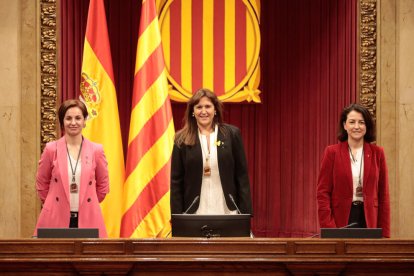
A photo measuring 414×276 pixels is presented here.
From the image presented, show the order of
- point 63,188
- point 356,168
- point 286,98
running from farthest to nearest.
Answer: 1. point 286,98
2. point 356,168
3. point 63,188

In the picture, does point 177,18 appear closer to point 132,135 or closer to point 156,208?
point 132,135

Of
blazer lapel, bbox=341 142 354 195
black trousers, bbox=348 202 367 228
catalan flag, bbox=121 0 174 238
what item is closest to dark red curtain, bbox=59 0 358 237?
catalan flag, bbox=121 0 174 238

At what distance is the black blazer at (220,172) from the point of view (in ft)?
15.5

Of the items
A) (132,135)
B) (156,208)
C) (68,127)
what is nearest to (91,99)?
(132,135)

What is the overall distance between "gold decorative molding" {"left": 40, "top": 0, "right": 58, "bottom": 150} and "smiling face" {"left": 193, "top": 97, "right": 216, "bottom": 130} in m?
1.97

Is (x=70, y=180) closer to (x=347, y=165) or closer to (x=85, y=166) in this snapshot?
(x=85, y=166)

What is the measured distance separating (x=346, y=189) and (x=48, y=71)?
2.84 meters

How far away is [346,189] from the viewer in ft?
15.7

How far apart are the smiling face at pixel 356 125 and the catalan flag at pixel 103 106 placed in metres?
2.10

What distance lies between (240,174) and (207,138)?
313 millimetres

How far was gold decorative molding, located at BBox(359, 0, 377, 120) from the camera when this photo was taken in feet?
21.1

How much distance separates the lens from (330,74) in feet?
22.5

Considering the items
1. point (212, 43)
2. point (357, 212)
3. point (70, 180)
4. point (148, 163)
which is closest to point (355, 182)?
point (357, 212)

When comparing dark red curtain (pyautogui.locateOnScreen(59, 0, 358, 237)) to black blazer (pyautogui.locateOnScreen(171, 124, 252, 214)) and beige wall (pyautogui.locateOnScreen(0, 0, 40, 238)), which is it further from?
black blazer (pyautogui.locateOnScreen(171, 124, 252, 214))
